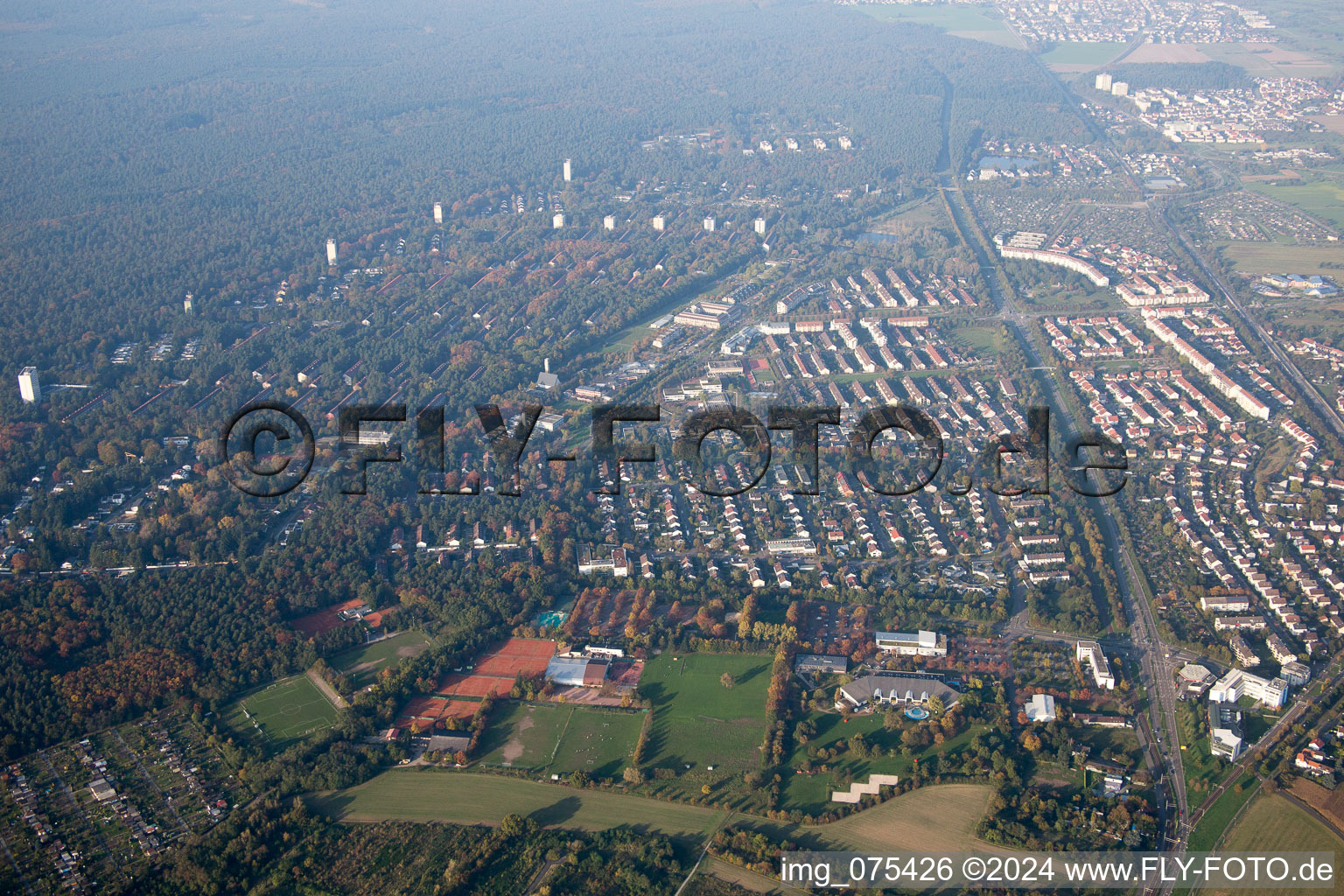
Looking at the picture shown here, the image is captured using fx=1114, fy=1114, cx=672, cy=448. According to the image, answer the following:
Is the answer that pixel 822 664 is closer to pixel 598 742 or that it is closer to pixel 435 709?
pixel 598 742

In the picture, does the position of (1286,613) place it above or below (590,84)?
below

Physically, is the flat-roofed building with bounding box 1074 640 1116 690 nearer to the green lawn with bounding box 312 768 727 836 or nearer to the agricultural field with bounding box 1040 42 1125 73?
the green lawn with bounding box 312 768 727 836

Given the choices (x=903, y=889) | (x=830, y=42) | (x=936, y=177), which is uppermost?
(x=830, y=42)

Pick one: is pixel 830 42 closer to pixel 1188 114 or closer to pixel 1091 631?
pixel 1188 114

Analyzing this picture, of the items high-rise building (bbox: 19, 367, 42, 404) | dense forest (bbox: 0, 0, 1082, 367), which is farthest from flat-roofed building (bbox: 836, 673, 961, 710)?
dense forest (bbox: 0, 0, 1082, 367)

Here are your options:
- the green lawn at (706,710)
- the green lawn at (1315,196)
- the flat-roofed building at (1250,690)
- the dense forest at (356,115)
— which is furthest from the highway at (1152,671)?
the dense forest at (356,115)

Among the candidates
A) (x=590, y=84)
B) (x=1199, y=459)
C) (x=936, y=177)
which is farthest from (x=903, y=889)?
(x=590, y=84)

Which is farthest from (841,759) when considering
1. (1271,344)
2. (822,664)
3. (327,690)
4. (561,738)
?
(1271,344)
